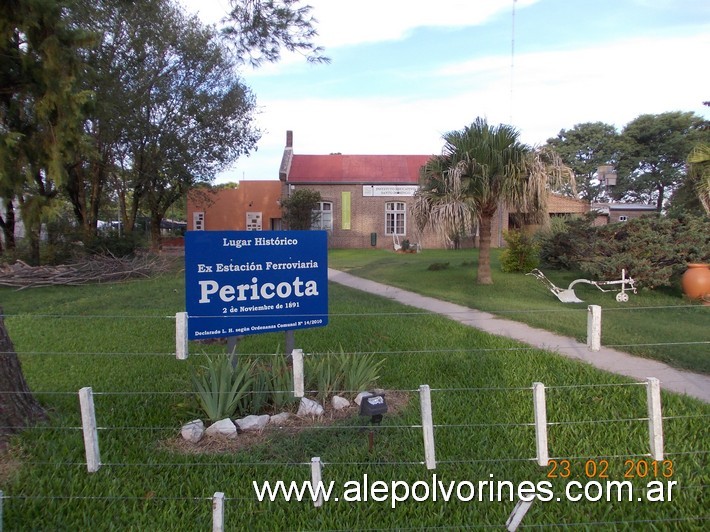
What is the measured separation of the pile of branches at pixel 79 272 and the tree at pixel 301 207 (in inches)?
635

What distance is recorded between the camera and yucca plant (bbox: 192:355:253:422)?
4.36m

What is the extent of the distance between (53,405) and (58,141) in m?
6.17

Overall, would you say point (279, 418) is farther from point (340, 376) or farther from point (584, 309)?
point (584, 309)

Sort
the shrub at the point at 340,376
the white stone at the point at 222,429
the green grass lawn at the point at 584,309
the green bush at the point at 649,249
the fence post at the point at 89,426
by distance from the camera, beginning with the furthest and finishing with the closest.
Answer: the green bush at the point at 649,249
the green grass lawn at the point at 584,309
the shrub at the point at 340,376
the white stone at the point at 222,429
the fence post at the point at 89,426

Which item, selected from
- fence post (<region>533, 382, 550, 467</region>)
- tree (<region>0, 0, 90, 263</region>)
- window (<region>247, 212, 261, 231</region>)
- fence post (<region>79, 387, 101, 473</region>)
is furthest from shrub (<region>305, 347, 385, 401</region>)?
window (<region>247, 212, 261, 231</region>)

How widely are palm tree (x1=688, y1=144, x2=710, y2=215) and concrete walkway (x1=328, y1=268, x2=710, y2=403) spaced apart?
715 cm

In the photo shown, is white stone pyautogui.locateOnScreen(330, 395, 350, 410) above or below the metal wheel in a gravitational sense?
below

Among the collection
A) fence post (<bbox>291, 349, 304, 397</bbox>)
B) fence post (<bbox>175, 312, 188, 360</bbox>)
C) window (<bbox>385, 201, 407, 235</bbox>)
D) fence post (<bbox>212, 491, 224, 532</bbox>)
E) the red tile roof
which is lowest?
fence post (<bbox>212, 491, 224, 532</bbox>)

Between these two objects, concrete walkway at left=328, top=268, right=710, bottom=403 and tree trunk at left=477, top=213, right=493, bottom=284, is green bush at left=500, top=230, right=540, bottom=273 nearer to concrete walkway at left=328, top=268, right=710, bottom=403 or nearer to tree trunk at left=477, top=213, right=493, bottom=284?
tree trunk at left=477, top=213, right=493, bottom=284

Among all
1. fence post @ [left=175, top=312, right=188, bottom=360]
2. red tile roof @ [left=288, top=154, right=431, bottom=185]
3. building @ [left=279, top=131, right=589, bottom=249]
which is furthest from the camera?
red tile roof @ [left=288, top=154, right=431, bottom=185]

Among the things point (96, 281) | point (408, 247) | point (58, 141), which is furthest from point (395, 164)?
point (58, 141)

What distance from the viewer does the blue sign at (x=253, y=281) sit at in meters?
4.56

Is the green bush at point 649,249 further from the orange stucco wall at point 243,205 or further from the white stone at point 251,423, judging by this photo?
the orange stucco wall at point 243,205

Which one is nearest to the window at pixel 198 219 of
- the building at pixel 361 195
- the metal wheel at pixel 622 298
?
the building at pixel 361 195
